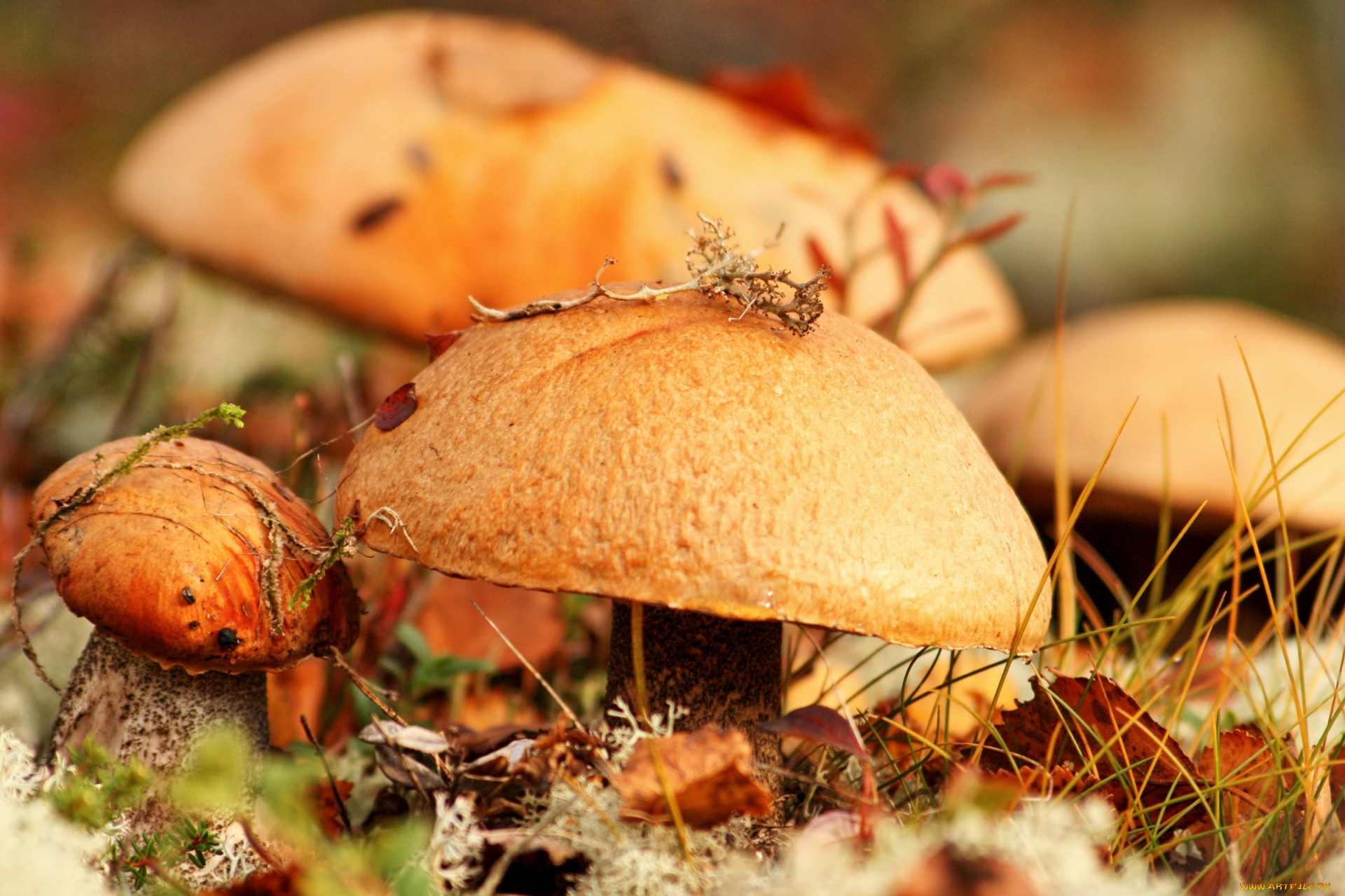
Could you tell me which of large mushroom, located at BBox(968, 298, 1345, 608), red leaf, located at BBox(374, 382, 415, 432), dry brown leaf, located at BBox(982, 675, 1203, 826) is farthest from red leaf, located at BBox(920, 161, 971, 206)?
red leaf, located at BBox(374, 382, 415, 432)

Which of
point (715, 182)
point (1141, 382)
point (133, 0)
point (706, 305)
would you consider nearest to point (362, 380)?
point (715, 182)

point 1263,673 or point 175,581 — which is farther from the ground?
point 175,581

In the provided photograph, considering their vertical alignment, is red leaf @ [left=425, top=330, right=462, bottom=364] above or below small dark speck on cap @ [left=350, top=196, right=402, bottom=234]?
above

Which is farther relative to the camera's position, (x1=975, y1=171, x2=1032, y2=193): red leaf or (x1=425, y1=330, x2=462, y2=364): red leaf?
(x1=975, y1=171, x2=1032, y2=193): red leaf

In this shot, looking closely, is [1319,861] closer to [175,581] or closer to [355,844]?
[355,844]

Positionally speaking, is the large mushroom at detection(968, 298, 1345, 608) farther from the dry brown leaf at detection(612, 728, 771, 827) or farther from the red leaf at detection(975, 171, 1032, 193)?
the dry brown leaf at detection(612, 728, 771, 827)

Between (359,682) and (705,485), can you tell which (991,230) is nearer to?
(705,485)

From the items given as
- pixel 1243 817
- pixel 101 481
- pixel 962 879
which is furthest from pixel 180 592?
pixel 1243 817
